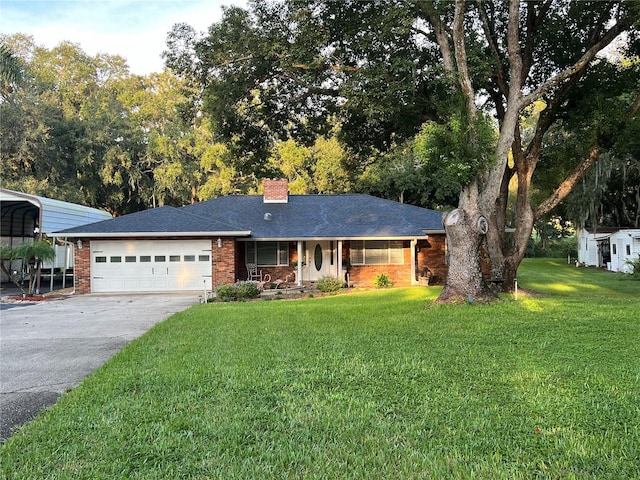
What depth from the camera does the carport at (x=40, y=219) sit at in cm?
1884

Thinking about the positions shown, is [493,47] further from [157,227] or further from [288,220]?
[157,227]

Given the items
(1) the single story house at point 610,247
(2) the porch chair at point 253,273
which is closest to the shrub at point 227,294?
(2) the porch chair at point 253,273

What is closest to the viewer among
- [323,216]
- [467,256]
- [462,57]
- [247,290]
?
[462,57]

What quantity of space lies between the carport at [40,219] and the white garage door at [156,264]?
2.84 meters

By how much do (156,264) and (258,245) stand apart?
407 cm

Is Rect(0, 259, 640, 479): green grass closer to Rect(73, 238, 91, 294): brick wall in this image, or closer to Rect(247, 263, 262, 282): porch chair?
Rect(247, 263, 262, 282): porch chair

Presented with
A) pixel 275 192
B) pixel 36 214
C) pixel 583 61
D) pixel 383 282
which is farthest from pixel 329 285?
pixel 36 214

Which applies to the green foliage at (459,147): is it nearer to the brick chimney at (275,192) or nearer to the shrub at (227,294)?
the shrub at (227,294)

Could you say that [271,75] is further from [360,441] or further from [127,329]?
[360,441]

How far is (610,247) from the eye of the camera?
29109 mm

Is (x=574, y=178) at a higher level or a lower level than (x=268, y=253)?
higher

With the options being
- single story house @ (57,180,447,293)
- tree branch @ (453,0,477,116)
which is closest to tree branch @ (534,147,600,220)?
tree branch @ (453,0,477,116)

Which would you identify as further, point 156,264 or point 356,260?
point 356,260

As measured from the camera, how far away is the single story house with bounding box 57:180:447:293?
17875mm
